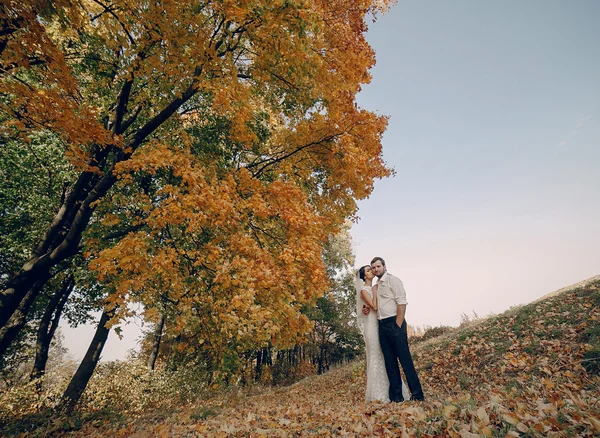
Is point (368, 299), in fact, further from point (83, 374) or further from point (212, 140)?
point (83, 374)

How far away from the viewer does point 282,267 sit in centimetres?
634

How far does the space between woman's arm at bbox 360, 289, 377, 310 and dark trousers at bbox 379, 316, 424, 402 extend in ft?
0.94

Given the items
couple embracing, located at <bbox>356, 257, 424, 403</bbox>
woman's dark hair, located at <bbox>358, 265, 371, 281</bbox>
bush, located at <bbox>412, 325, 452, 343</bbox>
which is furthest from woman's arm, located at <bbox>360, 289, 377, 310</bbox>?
bush, located at <bbox>412, 325, 452, 343</bbox>

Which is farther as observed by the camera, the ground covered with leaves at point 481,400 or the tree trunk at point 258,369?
the tree trunk at point 258,369

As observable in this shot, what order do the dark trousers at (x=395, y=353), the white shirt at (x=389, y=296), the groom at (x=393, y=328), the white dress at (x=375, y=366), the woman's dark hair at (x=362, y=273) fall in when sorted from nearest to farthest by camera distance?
the dark trousers at (x=395, y=353)
the groom at (x=393, y=328)
the white shirt at (x=389, y=296)
the white dress at (x=375, y=366)
the woman's dark hair at (x=362, y=273)

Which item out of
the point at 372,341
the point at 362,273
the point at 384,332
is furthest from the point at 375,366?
the point at 362,273

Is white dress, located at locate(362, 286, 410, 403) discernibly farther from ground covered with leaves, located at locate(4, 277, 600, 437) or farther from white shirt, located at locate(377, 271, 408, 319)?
ground covered with leaves, located at locate(4, 277, 600, 437)

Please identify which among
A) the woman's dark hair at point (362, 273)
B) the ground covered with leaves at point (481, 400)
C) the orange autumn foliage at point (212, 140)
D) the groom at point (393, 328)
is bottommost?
the ground covered with leaves at point (481, 400)

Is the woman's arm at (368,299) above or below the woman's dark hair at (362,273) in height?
below

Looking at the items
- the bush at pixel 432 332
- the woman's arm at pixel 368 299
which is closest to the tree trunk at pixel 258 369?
the bush at pixel 432 332

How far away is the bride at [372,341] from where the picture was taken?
5.42m

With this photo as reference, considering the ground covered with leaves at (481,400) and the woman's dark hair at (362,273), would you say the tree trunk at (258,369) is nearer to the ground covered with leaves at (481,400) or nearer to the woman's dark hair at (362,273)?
the ground covered with leaves at (481,400)

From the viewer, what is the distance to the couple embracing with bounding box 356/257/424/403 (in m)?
5.10

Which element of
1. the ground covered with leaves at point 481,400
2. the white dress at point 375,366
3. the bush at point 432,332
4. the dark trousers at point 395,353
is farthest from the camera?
the bush at point 432,332
